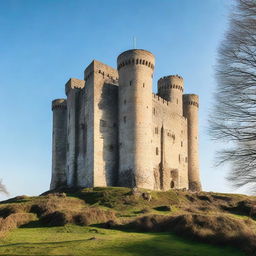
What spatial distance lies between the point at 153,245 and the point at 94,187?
3161 centimetres

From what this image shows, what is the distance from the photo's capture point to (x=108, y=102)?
175 ft

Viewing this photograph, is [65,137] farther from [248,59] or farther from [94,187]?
[248,59]

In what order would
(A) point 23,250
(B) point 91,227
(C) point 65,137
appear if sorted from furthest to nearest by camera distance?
(C) point 65,137 → (B) point 91,227 → (A) point 23,250

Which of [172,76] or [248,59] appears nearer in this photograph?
[248,59]

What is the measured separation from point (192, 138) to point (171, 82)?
12110 mm

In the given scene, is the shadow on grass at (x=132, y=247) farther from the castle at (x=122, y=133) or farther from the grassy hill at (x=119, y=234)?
the castle at (x=122, y=133)

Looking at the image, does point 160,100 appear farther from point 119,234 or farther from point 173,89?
point 119,234

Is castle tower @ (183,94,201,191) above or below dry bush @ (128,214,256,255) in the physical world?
above

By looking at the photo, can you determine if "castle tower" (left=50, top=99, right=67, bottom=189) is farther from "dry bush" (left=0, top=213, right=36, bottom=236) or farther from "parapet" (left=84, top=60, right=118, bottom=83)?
"dry bush" (left=0, top=213, right=36, bottom=236)

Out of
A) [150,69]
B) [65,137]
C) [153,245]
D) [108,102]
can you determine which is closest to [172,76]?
[150,69]

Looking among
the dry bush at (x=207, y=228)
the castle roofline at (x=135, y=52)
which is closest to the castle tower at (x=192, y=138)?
the castle roofline at (x=135, y=52)

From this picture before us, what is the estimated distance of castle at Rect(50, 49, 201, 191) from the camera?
163ft

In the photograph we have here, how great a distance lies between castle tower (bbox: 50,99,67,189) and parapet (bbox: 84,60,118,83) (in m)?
14.1

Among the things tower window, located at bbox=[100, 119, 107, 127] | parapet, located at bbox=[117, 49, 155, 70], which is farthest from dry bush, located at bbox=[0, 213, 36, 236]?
parapet, located at bbox=[117, 49, 155, 70]
